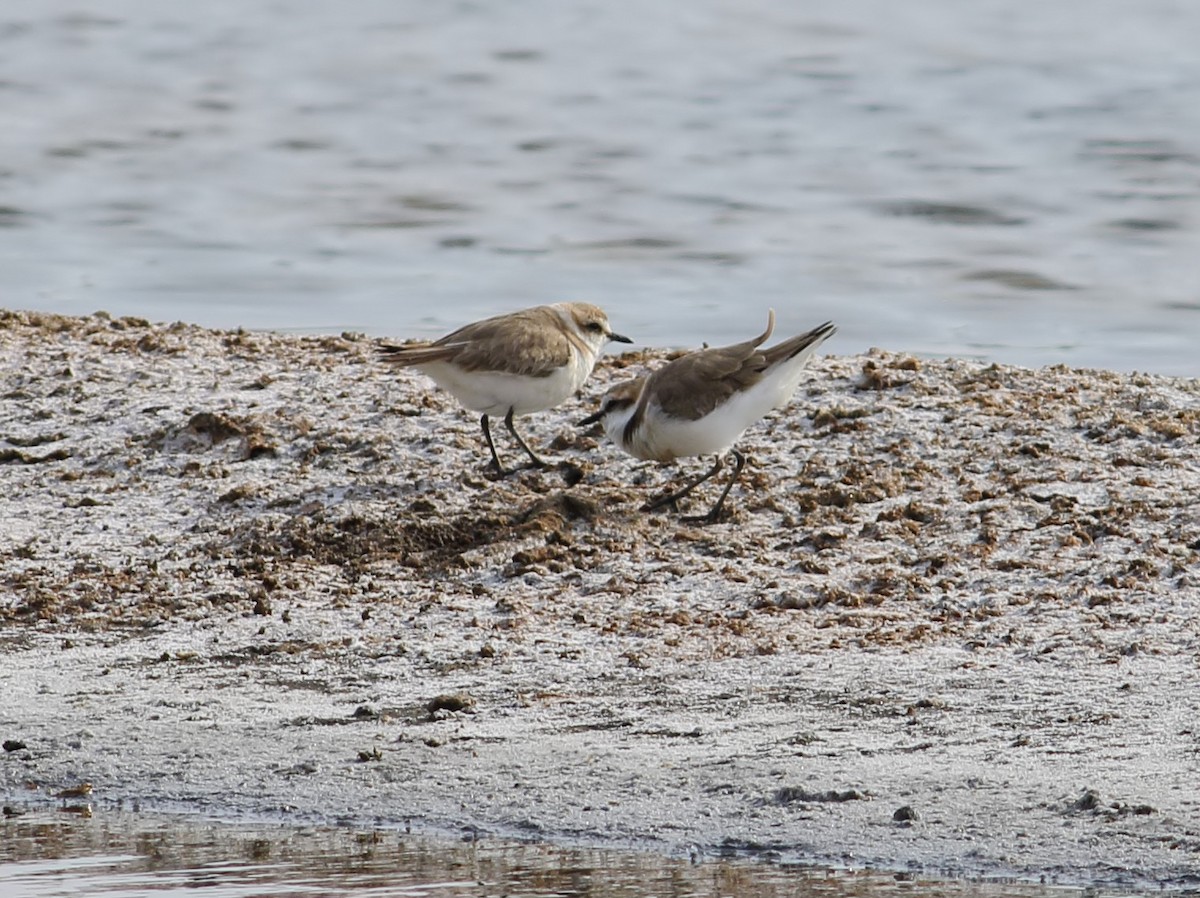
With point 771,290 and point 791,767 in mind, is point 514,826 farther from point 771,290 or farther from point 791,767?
point 771,290

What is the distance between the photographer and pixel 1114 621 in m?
6.26

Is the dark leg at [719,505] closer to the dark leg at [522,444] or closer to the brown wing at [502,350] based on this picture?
the dark leg at [522,444]

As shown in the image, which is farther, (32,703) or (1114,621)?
(1114,621)

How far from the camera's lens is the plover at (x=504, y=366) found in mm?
8141

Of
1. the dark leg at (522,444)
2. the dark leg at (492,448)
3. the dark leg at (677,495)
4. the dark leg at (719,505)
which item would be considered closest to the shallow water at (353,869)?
the dark leg at (719,505)

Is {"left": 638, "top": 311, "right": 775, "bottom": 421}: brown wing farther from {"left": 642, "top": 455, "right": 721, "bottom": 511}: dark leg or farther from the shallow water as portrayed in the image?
the shallow water

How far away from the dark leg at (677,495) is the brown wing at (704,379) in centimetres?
30

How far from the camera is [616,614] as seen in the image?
6551 mm

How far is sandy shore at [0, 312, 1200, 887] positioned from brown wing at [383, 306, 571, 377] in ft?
1.30

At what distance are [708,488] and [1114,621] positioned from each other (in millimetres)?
2023

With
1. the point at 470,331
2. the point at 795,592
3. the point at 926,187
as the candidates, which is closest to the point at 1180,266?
the point at 926,187

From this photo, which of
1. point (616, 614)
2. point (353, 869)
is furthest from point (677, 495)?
point (353, 869)

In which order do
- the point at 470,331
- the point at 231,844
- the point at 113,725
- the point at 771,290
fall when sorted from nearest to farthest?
the point at 231,844 → the point at 113,725 → the point at 470,331 → the point at 771,290

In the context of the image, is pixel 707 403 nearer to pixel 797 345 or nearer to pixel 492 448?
pixel 797 345
